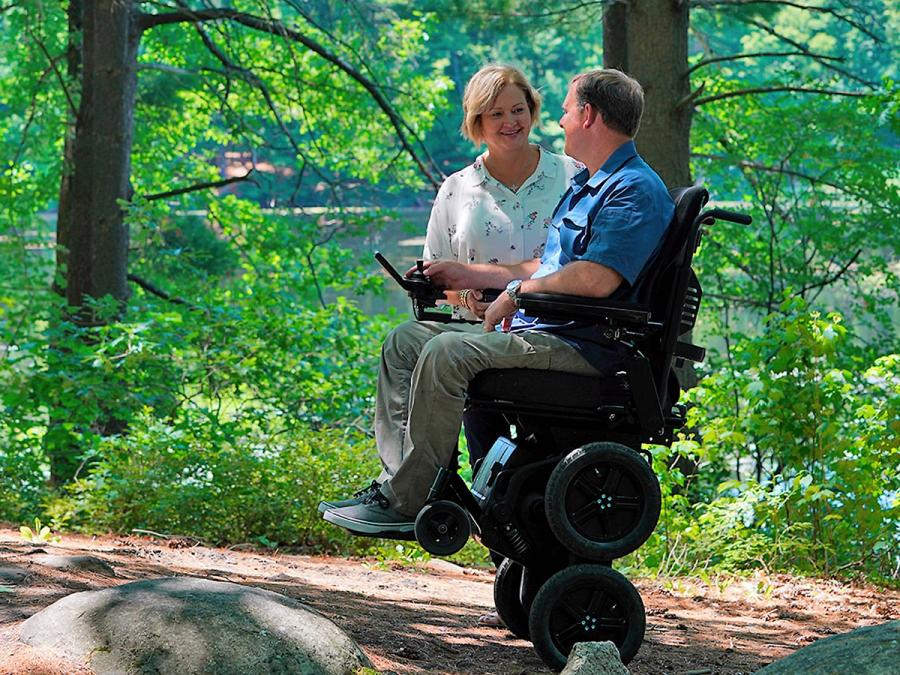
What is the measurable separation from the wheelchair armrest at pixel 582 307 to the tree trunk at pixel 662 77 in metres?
4.40

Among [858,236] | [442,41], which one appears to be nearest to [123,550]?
[858,236]

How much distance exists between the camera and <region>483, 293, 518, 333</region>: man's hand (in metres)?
3.62

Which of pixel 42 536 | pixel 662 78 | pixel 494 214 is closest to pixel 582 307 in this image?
pixel 494 214

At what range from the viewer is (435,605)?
15.4ft

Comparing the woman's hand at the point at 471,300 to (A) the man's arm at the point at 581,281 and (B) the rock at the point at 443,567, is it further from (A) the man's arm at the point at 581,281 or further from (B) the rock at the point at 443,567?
(B) the rock at the point at 443,567

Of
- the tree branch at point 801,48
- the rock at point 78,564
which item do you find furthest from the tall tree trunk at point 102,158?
the rock at point 78,564

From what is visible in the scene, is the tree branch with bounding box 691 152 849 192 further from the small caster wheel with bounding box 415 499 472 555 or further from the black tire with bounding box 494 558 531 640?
the small caster wheel with bounding box 415 499 472 555

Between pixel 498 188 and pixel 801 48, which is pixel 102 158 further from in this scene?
pixel 498 188

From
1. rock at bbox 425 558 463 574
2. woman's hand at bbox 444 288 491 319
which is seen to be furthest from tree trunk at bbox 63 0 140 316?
woman's hand at bbox 444 288 491 319

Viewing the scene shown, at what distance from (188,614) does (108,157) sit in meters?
7.47

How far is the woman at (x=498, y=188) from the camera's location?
4090 mm

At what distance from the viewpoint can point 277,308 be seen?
425 inches

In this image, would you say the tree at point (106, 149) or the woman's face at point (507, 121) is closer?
the woman's face at point (507, 121)

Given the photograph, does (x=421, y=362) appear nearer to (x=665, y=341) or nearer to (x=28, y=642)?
(x=665, y=341)
